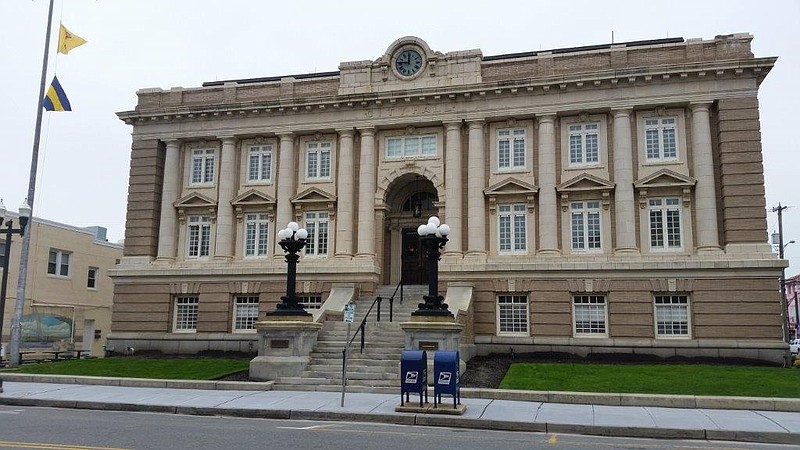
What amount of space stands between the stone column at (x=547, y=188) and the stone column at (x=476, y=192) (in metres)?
2.40

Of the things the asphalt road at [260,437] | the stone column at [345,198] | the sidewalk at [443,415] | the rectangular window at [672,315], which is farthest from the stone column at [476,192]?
the asphalt road at [260,437]

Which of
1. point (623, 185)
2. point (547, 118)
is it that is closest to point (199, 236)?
point (547, 118)

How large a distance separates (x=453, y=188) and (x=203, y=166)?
1246 cm

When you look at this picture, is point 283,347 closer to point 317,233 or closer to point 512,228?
point 317,233

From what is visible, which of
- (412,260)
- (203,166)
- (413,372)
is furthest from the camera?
(203,166)

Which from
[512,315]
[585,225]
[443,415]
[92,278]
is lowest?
[443,415]

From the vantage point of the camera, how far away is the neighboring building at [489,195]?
1053 inches

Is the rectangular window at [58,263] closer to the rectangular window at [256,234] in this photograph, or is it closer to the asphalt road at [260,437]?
the rectangular window at [256,234]

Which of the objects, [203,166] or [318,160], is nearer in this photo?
[318,160]

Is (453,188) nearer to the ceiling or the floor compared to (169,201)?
nearer to the ceiling

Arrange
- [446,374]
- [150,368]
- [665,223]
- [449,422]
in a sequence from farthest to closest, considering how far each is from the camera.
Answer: [665,223]
[150,368]
[446,374]
[449,422]

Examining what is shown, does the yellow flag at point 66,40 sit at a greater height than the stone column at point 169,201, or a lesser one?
greater

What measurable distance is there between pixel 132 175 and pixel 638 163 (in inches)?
918

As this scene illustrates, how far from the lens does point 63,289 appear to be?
4391 centimetres
